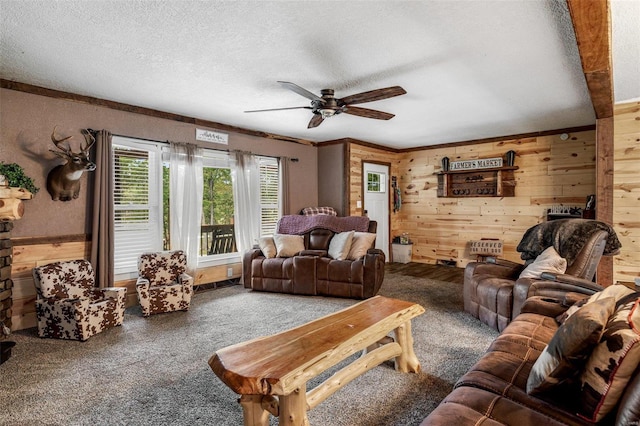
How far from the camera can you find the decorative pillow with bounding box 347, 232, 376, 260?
4707mm

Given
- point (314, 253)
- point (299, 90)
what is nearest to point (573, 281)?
point (299, 90)

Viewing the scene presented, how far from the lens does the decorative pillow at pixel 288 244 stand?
16.3 ft

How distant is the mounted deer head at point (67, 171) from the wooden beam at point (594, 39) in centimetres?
423

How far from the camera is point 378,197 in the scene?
7086 millimetres

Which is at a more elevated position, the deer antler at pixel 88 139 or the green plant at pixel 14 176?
the deer antler at pixel 88 139

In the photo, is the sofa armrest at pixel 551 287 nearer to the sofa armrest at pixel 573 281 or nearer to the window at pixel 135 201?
the sofa armrest at pixel 573 281

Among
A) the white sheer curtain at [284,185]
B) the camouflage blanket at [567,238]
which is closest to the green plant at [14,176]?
the white sheer curtain at [284,185]

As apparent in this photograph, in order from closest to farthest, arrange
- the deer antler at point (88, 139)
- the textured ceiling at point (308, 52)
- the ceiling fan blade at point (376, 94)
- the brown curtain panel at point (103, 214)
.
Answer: the textured ceiling at point (308, 52)
the ceiling fan blade at point (376, 94)
the deer antler at point (88, 139)
the brown curtain panel at point (103, 214)

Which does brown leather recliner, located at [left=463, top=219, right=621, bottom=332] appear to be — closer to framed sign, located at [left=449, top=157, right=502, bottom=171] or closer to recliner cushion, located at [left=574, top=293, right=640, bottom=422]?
recliner cushion, located at [left=574, top=293, right=640, bottom=422]

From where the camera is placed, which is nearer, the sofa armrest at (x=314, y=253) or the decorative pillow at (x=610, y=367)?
the decorative pillow at (x=610, y=367)

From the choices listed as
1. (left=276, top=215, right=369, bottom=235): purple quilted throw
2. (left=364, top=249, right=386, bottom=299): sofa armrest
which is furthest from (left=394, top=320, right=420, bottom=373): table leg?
(left=276, top=215, right=369, bottom=235): purple quilted throw

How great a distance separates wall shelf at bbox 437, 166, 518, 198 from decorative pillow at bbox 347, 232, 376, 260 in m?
2.67

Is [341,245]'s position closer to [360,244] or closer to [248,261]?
[360,244]

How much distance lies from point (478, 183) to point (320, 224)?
10.6ft
